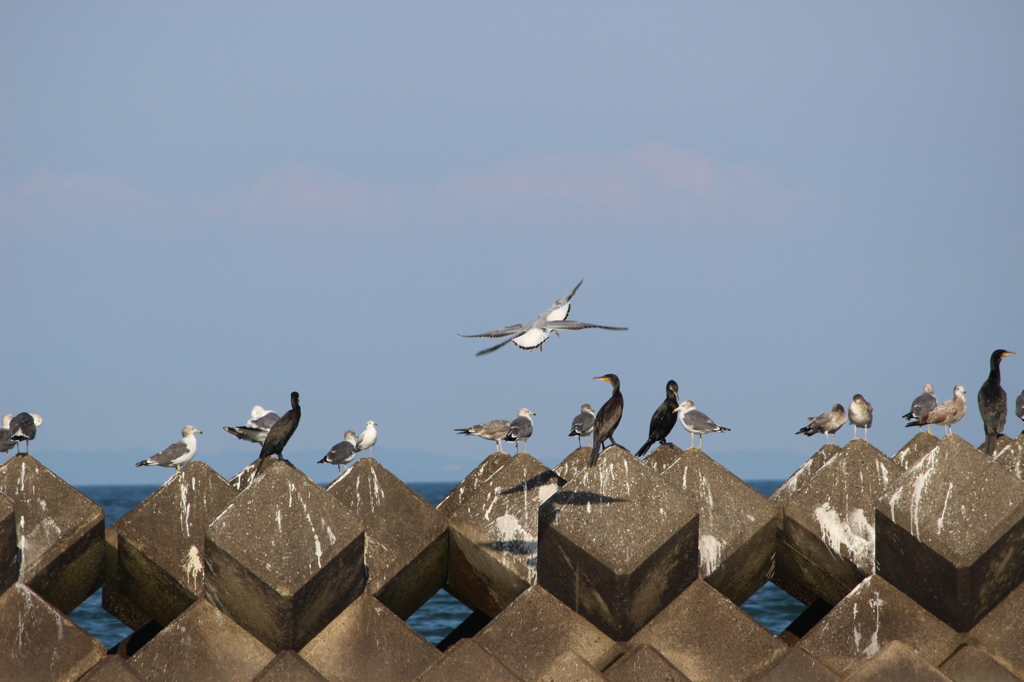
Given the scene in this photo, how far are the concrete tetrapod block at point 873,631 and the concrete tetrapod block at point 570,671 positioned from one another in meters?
1.60

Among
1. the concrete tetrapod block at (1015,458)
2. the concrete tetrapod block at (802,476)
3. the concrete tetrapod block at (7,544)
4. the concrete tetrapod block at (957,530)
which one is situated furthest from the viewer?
the concrete tetrapod block at (802,476)

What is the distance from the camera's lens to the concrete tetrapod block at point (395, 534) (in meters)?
7.58

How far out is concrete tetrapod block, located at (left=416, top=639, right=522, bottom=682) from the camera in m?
5.75

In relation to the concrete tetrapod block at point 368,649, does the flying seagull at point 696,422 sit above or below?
below

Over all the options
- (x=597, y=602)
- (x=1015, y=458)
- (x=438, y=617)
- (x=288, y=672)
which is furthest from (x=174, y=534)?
(x=438, y=617)

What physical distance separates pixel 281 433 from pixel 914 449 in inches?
215

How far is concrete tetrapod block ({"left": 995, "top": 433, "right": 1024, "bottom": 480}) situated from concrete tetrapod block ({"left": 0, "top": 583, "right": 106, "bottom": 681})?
6.79 metres

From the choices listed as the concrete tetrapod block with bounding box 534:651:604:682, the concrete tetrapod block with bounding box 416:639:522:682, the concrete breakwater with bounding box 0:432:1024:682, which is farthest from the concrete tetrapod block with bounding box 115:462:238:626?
the concrete tetrapod block with bounding box 534:651:604:682

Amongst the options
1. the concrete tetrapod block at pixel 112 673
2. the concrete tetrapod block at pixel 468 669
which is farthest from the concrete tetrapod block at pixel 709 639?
the concrete tetrapod block at pixel 112 673

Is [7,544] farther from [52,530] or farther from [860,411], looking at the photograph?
[860,411]

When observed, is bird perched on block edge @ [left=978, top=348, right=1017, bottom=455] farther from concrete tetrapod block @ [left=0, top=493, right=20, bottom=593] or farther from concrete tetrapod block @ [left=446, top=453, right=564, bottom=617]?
concrete tetrapod block @ [left=0, top=493, right=20, bottom=593]

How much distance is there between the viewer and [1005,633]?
650 cm

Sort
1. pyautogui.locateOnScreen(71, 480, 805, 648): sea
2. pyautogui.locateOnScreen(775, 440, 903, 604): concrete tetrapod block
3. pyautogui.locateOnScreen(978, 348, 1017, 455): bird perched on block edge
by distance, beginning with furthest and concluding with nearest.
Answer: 1. pyautogui.locateOnScreen(71, 480, 805, 648): sea
2. pyautogui.locateOnScreen(978, 348, 1017, 455): bird perched on block edge
3. pyautogui.locateOnScreen(775, 440, 903, 604): concrete tetrapod block

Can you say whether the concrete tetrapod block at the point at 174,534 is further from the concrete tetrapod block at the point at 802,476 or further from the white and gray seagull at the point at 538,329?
the concrete tetrapod block at the point at 802,476
